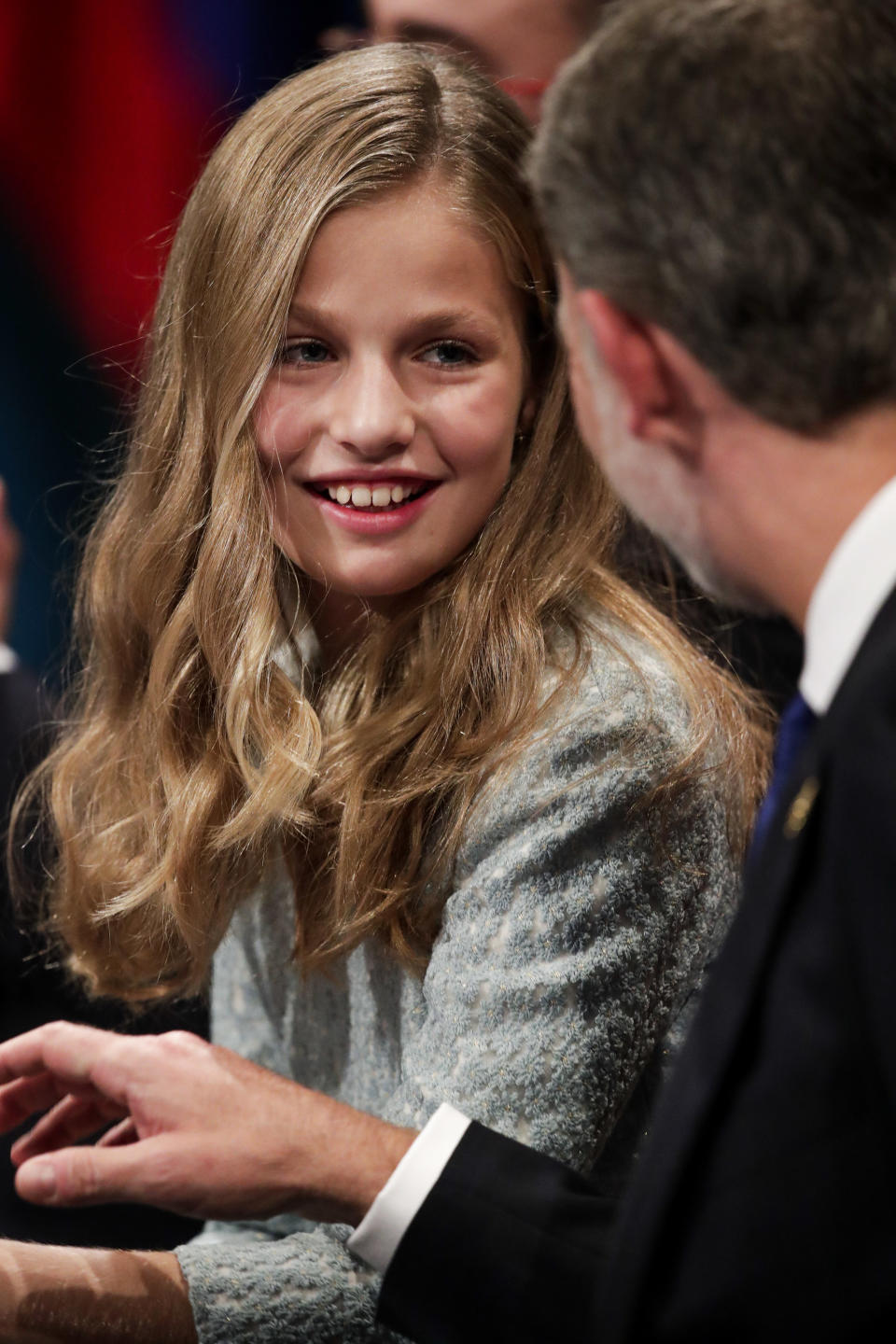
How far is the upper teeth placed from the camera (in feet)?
3.99

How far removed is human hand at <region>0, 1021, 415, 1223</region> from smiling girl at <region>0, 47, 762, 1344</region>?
103 millimetres

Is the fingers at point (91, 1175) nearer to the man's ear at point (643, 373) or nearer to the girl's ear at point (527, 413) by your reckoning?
the man's ear at point (643, 373)

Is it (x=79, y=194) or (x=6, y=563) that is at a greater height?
(x=79, y=194)

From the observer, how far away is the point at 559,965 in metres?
1.05

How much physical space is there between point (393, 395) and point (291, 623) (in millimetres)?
248

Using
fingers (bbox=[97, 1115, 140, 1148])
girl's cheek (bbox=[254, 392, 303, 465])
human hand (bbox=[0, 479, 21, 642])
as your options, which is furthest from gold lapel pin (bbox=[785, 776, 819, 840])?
human hand (bbox=[0, 479, 21, 642])

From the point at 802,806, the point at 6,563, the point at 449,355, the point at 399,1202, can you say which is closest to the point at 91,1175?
the point at 399,1202

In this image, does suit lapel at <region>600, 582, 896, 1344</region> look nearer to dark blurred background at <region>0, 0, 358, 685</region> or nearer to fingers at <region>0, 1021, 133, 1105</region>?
fingers at <region>0, 1021, 133, 1105</region>

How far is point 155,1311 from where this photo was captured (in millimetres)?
1062

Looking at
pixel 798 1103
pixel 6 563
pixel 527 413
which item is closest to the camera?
pixel 798 1103

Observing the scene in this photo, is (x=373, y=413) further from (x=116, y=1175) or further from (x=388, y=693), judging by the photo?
(x=116, y=1175)

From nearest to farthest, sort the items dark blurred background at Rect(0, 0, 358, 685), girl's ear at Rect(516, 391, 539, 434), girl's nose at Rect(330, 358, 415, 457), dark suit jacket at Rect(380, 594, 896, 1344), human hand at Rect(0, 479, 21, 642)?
1. dark suit jacket at Rect(380, 594, 896, 1344)
2. girl's nose at Rect(330, 358, 415, 457)
3. girl's ear at Rect(516, 391, 539, 434)
4. human hand at Rect(0, 479, 21, 642)
5. dark blurred background at Rect(0, 0, 358, 685)

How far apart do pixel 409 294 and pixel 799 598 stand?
0.51 meters

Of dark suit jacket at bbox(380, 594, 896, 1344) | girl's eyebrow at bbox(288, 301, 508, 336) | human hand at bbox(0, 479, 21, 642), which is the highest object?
girl's eyebrow at bbox(288, 301, 508, 336)
